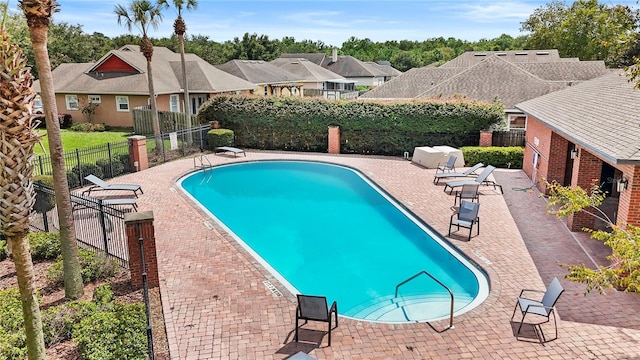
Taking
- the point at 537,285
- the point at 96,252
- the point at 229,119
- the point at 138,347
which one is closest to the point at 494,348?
the point at 537,285

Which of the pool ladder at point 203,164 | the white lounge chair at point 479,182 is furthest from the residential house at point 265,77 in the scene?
the white lounge chair at point 479,182

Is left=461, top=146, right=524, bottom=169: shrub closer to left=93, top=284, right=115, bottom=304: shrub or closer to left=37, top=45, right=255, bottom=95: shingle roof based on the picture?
left=93, top=284, right=115, bottom=304: shrub

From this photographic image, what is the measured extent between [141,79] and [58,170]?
26.3 m

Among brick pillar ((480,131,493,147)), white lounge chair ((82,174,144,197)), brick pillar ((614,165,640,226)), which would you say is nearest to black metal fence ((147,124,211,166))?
white lounge chair ((82,174,144,197))

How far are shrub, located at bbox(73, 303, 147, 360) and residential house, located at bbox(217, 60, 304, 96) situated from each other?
112 ft

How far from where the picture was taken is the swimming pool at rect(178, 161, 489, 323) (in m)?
11.1

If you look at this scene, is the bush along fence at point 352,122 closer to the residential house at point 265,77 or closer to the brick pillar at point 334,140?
the brick pillar at point 334,140

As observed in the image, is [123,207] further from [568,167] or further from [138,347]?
[568,167]

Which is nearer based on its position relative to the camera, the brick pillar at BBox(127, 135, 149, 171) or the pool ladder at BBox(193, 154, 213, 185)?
the brick pillar at BBox(127, 135, 149, 171)

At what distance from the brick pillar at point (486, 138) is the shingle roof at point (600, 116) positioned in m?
3.34

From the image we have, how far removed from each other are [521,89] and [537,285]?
25.6 meters

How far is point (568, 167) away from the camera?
17.9 meters

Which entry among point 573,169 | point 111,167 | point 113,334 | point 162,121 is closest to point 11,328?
point 113,334

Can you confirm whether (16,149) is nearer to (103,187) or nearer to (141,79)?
(103,187)
